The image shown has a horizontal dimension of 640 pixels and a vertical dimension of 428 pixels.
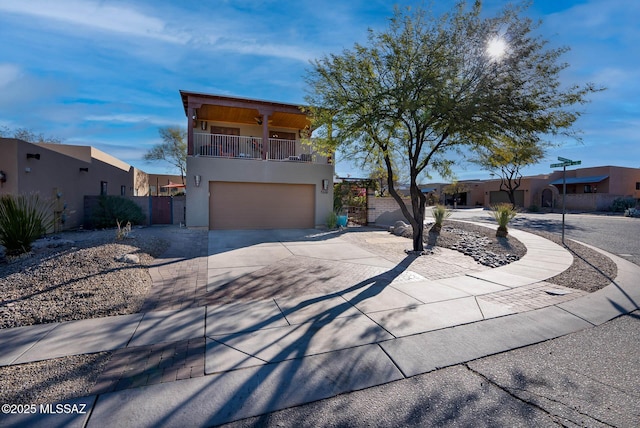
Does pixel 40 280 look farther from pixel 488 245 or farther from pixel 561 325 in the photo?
pixel 488 245

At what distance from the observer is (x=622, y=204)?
28.8 m

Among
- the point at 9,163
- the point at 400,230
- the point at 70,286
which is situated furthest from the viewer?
the point at 400,230

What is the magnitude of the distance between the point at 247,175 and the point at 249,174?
10 centimetres

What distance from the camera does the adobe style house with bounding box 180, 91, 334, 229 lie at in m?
13.9

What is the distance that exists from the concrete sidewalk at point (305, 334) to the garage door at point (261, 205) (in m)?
7.87

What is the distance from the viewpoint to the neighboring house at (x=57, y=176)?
10.6 meters

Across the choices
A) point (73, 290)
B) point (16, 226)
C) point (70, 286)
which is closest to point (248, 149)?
point (16, 226)

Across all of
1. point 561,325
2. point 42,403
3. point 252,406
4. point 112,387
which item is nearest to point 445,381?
point 252,406

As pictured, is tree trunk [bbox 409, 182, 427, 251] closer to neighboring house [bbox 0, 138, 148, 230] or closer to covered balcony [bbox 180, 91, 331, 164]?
covered balcony [bbox 180, 91, 331, 164]

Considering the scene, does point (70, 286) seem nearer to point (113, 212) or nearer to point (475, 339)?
point (475, 339)

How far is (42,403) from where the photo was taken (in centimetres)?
262

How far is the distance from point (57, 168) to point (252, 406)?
49.6 feet

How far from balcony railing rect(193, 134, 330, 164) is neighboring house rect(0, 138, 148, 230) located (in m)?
5.49

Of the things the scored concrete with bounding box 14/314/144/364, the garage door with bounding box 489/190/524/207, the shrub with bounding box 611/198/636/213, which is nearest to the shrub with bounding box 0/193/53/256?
the scored concrete with bounding box 14/314/144/364
